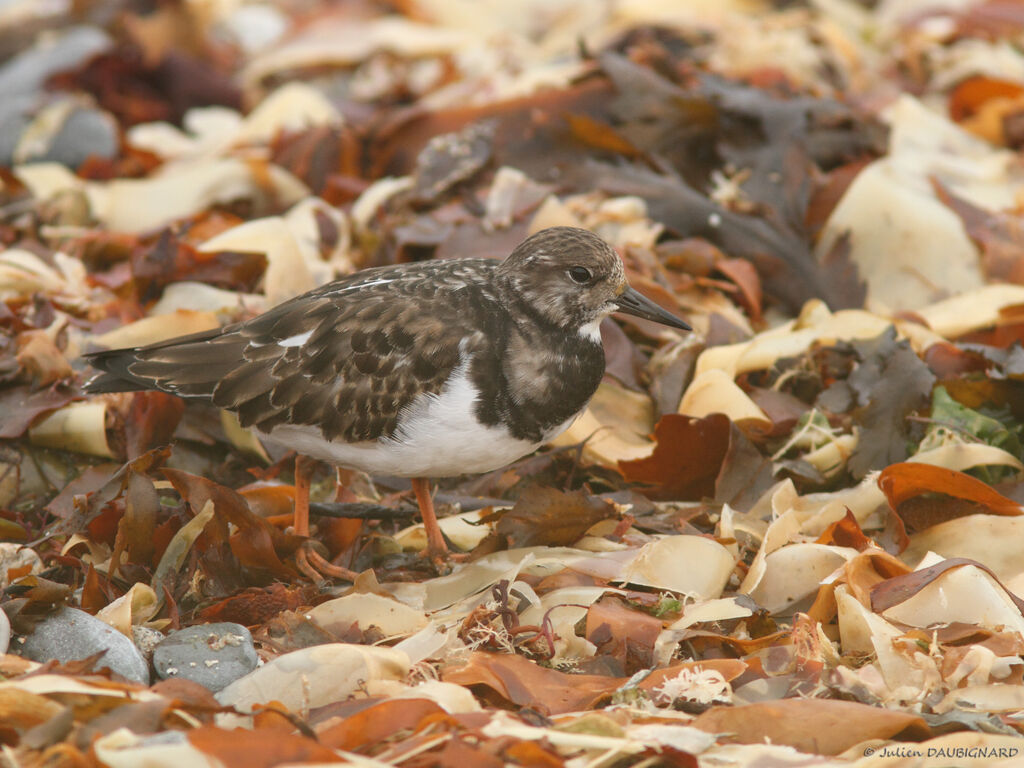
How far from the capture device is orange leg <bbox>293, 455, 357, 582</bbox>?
301 centimetres

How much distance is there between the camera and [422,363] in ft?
9.54

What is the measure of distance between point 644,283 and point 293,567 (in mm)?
1489

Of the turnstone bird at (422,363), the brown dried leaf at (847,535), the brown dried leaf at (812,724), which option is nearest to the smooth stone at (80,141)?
the turnstone bird at (422,363)

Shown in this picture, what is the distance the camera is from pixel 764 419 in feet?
11.0

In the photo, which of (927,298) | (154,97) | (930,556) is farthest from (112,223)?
(930,556)

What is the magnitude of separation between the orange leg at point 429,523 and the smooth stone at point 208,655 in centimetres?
66

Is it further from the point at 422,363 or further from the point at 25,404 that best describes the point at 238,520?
the point at 25,404

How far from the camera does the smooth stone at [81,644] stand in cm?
236

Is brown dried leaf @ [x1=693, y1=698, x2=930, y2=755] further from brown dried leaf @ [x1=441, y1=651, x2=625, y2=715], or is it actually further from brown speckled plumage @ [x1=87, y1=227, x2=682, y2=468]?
brown speckled plumage @ [x1=87, y1=227, x2=682, y2=468]

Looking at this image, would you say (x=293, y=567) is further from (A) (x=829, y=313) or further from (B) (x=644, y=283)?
A: (A) (x=829, y=313)

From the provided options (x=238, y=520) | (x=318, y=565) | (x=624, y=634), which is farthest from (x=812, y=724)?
(x=238, y=520)

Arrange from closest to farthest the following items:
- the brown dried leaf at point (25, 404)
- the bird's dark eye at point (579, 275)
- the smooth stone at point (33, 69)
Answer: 1. the bird's dark eye at point (579, 275)
2. the brown dried leaf at point (25, 404)
3. the smooth stone at point (33, 69)

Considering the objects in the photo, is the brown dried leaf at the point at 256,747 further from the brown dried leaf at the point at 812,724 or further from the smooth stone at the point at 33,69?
the smooth stone at the point at 33,69

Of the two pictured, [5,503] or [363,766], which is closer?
[363,766]
